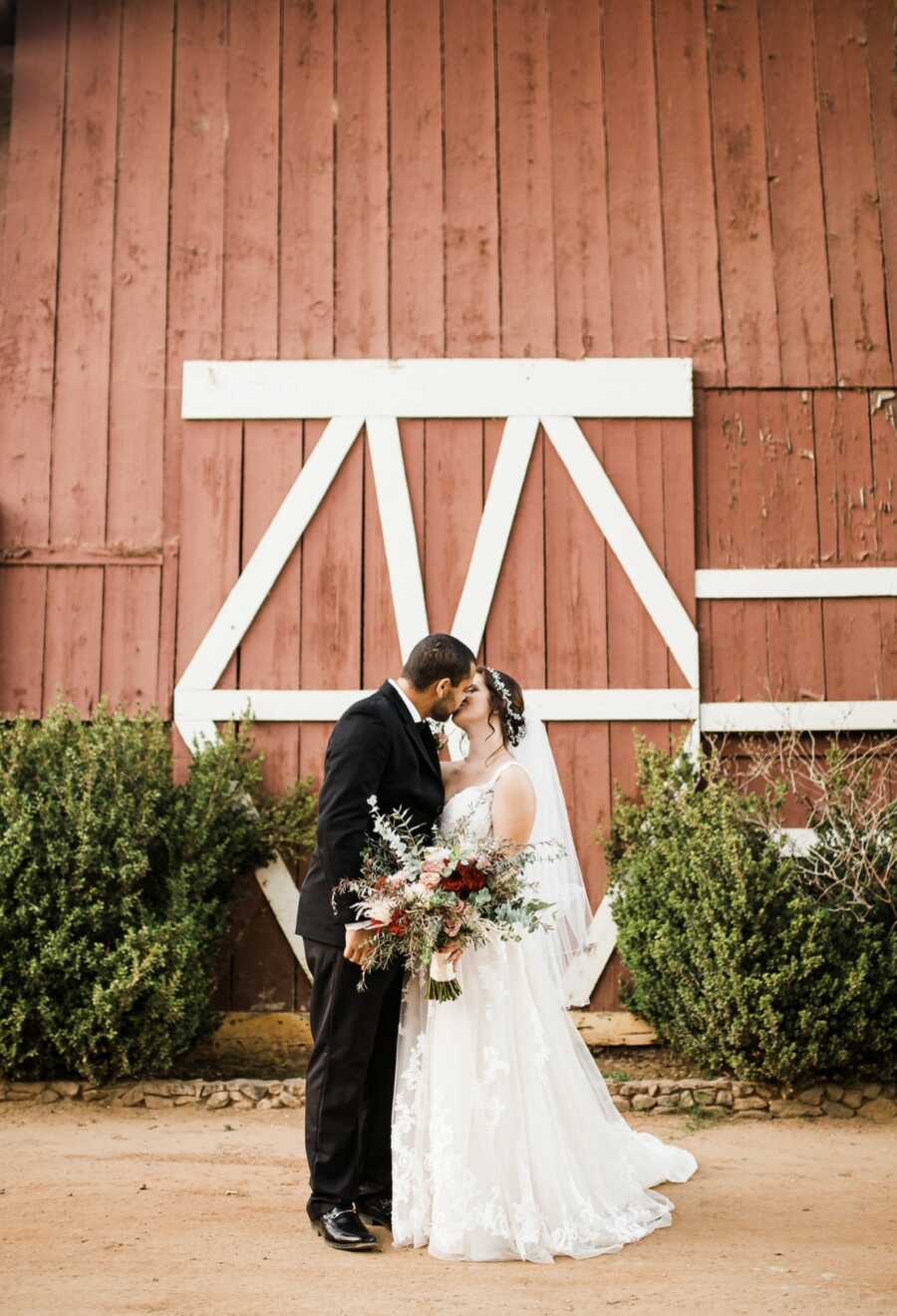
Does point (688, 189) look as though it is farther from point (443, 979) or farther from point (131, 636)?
point (443, 979)

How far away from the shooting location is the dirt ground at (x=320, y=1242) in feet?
10.2

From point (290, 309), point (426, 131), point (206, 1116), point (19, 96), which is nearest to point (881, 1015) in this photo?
point (206, 1116)

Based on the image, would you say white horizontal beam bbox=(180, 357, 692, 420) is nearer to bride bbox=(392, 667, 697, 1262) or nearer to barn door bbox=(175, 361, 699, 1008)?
barn door bbox=(175, 361, 699, 1008)

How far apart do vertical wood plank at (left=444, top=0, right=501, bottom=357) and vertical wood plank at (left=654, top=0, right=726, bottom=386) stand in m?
1.01

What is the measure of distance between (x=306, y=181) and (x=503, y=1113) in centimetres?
541

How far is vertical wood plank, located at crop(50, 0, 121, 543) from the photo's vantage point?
6691 millimetres

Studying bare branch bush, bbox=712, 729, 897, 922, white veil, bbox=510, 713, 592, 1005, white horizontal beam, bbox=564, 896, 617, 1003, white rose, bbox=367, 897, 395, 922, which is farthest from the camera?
white horizontal beam, bbox=564, 896, 617, 1003

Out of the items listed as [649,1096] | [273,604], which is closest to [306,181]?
[273,604]

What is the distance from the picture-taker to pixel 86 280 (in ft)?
22.4

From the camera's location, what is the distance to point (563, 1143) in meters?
3.69

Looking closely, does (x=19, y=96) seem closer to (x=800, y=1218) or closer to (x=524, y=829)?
(x=524, y=829)

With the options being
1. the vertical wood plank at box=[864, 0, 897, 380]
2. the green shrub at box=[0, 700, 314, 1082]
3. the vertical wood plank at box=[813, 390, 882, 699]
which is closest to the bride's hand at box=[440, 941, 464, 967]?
the green shrub at box=[0, 700, 314, 1082]

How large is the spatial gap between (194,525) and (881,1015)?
4.37 meters

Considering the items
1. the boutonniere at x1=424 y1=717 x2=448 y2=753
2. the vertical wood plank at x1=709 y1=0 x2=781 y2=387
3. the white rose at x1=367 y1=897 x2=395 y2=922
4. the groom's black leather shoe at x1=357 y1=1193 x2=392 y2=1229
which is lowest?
the groom's black leather shoe at x1=357 y1=1193 x2=392 y2=1229
